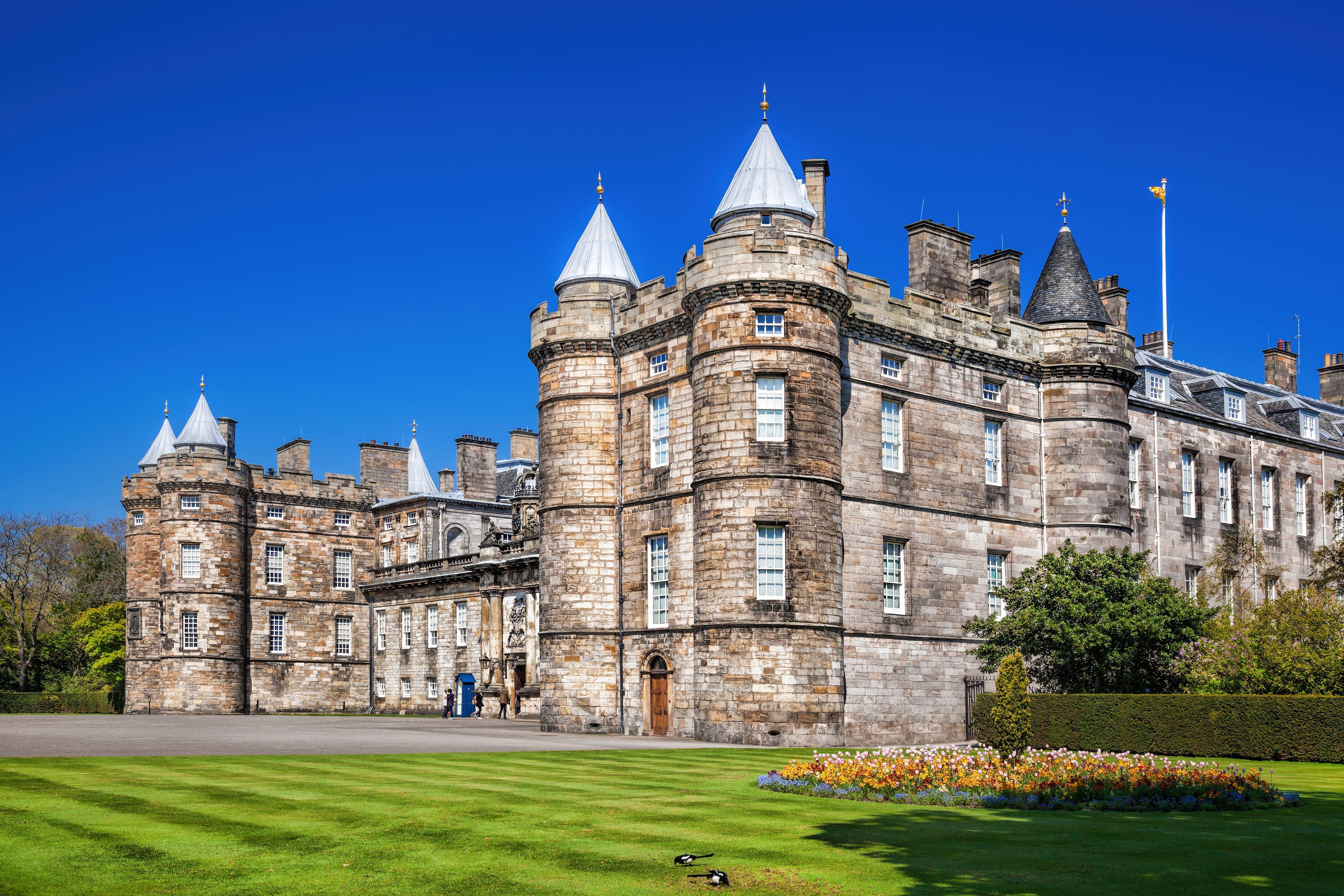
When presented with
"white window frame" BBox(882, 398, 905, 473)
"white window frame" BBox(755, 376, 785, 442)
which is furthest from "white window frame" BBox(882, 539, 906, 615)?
"white window frame" BBox(755, 376, 785, 442)

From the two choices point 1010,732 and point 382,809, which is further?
point 1010,732

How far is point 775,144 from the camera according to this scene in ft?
116

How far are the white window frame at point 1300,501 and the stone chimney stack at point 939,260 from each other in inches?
778

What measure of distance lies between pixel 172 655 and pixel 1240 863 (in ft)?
182

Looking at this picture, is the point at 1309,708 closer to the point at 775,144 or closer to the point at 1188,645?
the point at 1188,645

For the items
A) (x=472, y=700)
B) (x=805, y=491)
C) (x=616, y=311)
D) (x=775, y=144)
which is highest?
(x=775, y=144)

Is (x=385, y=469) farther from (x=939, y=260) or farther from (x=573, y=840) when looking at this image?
(x=573, y=840)

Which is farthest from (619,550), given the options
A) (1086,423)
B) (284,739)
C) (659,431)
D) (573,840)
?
(573,840)

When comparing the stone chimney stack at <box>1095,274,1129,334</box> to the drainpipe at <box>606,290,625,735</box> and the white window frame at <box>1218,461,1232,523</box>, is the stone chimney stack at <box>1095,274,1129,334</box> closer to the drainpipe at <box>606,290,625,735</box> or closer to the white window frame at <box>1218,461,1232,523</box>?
the white window frame at <box>1218,461,1232,523</box>

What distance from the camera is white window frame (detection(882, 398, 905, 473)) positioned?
3488 centimetres

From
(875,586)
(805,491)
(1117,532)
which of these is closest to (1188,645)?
(1117,532)

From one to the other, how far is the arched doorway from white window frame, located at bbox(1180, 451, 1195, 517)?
2089cm

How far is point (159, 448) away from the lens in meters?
68.9

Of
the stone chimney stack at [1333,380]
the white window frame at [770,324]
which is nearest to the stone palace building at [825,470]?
the white window frame at [770,324]
